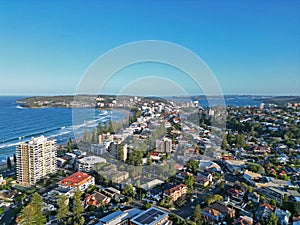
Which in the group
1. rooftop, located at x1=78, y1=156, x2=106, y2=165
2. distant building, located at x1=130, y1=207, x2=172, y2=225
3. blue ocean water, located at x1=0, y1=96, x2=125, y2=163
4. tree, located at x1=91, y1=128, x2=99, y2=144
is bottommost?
blue ocean water, located at x1=0, y1=96, x2=125, y2=163

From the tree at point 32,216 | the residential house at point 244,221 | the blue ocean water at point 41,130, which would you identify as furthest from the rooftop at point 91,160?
the residential house at point 244,221

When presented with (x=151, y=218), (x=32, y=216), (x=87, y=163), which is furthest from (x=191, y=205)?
(x=87, y=163)

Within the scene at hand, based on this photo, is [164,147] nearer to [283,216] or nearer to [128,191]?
[128,191]

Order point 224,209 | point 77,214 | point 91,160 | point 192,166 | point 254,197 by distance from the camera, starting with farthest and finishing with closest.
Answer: point 91,160 < point 192,166 < point 254,197 < point 224,209 < point 77,214

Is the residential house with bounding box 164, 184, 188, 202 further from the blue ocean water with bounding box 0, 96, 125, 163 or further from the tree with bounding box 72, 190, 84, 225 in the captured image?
the blue ocean water with bounding box 0, 96, 125, 163

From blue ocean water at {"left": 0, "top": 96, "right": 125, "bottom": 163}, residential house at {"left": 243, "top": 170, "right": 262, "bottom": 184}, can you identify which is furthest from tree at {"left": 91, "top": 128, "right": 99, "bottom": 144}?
residential house at {"left": 243, "top": 170, "right": 262, "bottom": 184}

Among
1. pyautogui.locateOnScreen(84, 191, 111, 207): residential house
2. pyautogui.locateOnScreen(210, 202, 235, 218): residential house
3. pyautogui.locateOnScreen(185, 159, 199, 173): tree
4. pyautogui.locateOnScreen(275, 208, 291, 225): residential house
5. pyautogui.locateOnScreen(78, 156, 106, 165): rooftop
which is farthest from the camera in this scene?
pyautogui.locateOnScreen(78, 156, 106, 165): rooftop

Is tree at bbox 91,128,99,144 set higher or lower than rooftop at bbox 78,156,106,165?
higher
